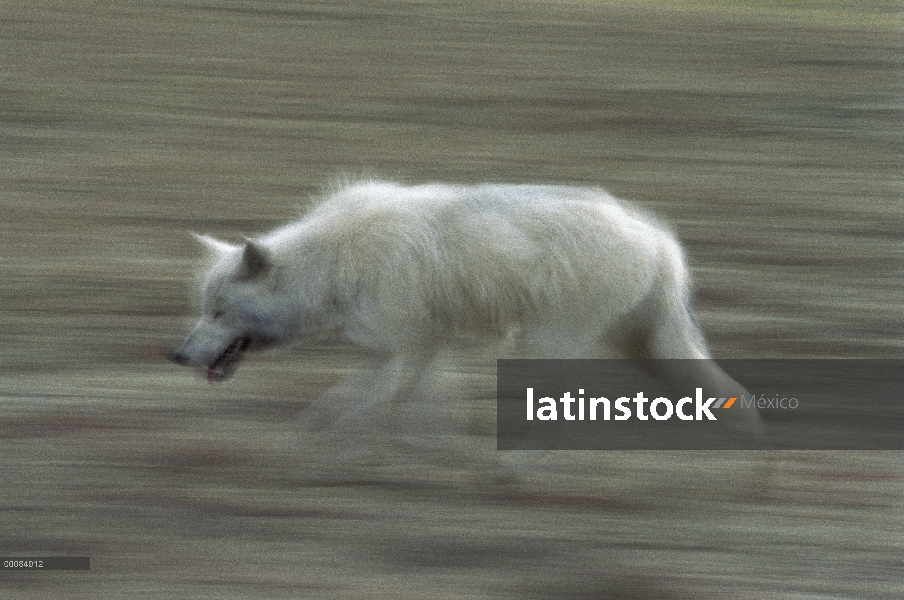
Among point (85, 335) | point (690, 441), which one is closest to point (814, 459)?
point (690, 441)

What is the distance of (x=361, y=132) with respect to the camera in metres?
11.0

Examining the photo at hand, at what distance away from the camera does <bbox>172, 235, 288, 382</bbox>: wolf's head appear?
5.94 metres

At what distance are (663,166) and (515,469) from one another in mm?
4921

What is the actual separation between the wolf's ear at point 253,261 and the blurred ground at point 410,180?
95cm

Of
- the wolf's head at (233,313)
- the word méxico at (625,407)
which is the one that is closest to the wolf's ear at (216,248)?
the wolf's head at (233,313)

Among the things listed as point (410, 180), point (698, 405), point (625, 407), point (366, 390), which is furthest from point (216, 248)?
point (410, 180)

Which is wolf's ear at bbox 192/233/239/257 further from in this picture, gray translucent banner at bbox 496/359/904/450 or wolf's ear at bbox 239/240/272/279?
gray translucent banner at bbox 496/359/904/450

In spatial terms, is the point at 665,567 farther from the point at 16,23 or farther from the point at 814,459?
the point at 16,23

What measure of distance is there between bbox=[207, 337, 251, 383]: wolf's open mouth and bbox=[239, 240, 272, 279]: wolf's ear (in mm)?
305

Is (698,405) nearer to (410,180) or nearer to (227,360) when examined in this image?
(227,360)

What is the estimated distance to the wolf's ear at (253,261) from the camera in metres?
5.86

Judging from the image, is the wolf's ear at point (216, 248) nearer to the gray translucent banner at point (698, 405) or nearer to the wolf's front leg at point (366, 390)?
the wolf's front leg at point (366, 390)

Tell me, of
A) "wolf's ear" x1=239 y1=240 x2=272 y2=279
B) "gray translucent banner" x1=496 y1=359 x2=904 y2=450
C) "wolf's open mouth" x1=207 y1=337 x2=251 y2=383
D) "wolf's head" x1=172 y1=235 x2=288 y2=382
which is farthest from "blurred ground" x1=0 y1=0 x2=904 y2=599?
"wolf's ear" x1=239 y1=240 x2=272 y2=279

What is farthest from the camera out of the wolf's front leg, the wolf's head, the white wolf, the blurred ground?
the wolf's front leg
